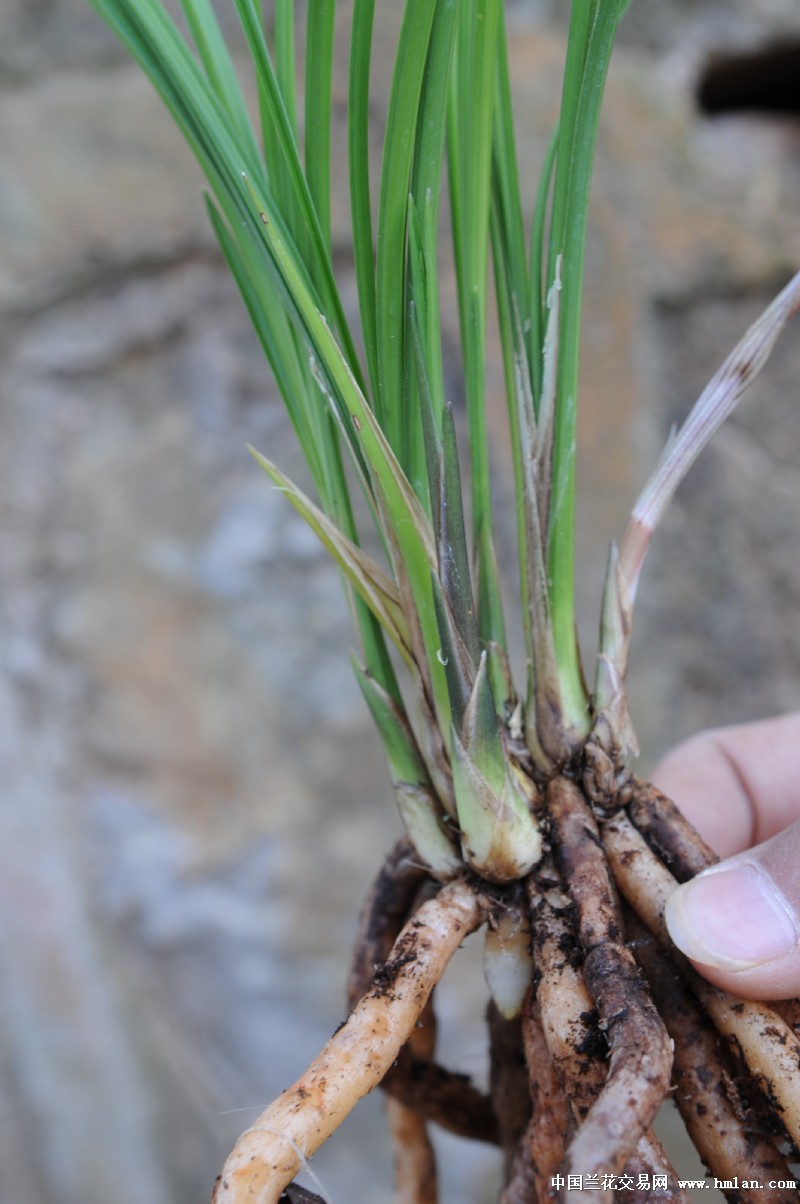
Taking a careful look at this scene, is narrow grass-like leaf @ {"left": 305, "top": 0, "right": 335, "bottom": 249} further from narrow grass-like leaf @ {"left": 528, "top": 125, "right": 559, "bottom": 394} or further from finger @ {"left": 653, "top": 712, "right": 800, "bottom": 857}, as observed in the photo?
finger @ {"left": 653, "top": 712, "right": 800, "bottom": 857}

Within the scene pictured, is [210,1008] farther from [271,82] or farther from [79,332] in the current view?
[271,82]

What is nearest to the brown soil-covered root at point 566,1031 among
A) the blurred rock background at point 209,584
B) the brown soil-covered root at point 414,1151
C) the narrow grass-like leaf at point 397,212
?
the brown soil-covered root at point 414,1151

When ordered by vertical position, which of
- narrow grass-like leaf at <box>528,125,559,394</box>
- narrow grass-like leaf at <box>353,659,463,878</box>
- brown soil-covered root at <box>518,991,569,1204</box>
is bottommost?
brown soil-covered root at <box>518,991,569,1204</box>

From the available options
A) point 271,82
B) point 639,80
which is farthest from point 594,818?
point 639,80

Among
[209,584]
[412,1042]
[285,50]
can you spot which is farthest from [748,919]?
[209,584]

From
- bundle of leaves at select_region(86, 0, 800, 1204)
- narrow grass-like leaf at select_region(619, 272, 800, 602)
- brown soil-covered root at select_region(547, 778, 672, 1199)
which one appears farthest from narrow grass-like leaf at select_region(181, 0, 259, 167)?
brown soil-covered root at select_region(547, 778, 672, 1199)

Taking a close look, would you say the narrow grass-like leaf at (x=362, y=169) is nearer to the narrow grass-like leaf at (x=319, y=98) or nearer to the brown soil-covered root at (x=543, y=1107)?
the narrow grass-like leaf at (x=319, y=98)
